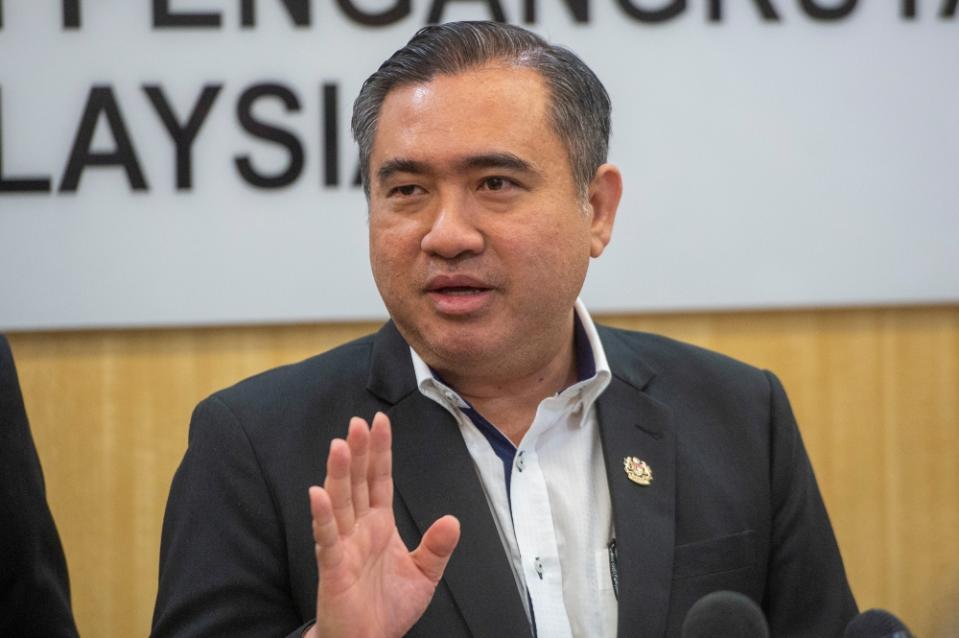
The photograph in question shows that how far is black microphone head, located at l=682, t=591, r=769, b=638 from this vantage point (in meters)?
1.28

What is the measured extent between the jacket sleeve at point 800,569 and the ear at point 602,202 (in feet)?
1.48

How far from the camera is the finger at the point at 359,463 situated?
150 cm

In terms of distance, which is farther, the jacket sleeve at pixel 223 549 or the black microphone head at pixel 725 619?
the jacket sleeve at pixel 223 549

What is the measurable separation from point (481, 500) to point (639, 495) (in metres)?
0.25

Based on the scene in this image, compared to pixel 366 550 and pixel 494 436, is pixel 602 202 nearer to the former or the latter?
pixel 494 436

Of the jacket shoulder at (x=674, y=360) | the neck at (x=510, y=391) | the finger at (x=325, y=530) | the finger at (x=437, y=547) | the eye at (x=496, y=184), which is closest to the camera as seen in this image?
the finger at (x=325, y=530)

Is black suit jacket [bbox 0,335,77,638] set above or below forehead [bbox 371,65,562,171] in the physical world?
below

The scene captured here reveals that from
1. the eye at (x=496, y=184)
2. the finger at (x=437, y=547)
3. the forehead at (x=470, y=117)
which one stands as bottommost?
the finger at (x=437, y=547)

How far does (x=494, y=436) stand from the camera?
2.00 m

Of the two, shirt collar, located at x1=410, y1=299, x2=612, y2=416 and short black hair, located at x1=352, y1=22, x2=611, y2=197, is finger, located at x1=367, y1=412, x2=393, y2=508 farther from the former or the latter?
short black hair, located at x1=352, y1=22, x2=611, y2=197

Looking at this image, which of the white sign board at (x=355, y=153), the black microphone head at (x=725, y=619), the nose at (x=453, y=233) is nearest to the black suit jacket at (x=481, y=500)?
the nose at (x=453, y=233)

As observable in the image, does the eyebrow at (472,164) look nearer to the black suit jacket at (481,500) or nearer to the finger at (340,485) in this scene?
the black suit jacket at (481,500)

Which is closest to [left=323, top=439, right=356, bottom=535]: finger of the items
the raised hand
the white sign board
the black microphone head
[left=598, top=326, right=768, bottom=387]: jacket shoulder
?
the raised hand

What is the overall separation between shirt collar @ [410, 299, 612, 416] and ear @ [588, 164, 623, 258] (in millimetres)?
125
